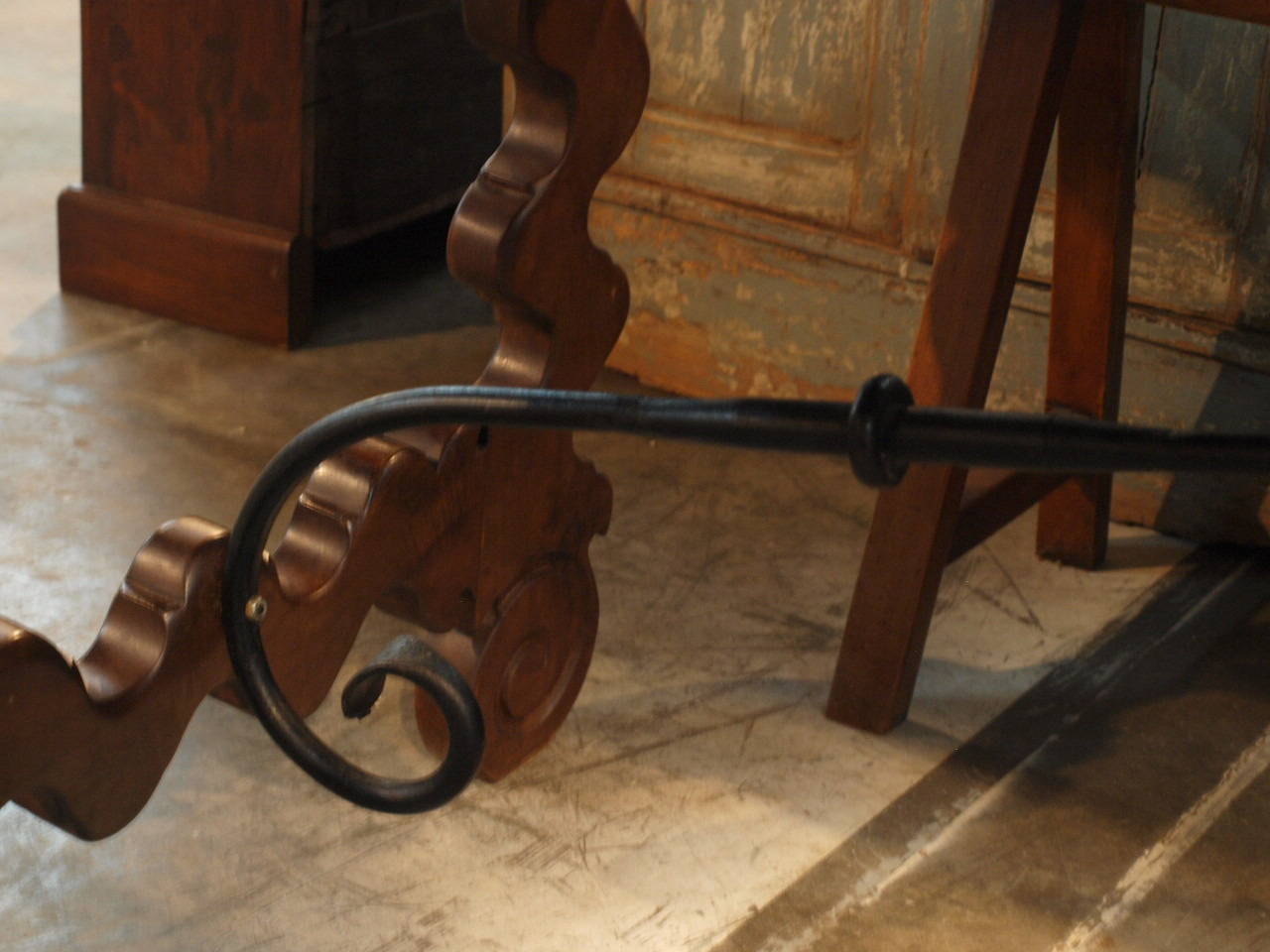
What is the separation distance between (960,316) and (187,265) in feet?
5.27

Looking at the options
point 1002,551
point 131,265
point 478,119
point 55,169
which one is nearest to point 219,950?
point 1002,551

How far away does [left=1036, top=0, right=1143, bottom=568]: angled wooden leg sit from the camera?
1724 millimetres

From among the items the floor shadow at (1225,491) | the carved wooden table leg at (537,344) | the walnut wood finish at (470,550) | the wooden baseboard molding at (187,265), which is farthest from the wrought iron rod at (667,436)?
the wooden baseboard molding at (187,265)

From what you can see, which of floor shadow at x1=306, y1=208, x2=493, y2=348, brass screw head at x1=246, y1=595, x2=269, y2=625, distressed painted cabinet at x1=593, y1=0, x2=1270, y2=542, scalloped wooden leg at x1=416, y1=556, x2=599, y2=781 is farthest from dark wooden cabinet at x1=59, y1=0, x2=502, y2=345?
brass screw head at x1=246, y1=595, x2=269, y2=625

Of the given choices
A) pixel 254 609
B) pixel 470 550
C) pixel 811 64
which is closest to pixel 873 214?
Answer: pixel 811 64

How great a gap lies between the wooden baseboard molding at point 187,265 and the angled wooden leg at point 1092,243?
131 centimetres

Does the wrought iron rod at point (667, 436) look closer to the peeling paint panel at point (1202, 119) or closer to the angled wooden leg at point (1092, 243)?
the angled wooden leg at point (1092, 243)

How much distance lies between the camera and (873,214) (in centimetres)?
228

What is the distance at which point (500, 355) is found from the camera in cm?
141

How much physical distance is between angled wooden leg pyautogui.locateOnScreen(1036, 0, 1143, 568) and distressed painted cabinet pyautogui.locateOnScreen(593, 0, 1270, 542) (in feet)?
0.67

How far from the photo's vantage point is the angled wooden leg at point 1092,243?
5.65 feet

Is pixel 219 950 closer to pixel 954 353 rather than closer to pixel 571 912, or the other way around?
pixel 571 912

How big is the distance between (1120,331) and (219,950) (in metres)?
1.25

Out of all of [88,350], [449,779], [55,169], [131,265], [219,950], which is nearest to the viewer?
[449,779]
